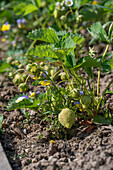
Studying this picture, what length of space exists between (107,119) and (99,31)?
0.51 metres

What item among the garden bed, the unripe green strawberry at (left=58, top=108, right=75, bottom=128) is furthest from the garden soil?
the unripe green strawberry at (left=58, top=108, right=75, bottom=128)

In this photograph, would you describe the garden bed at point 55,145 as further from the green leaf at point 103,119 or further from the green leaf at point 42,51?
the green leaf at point 42,51

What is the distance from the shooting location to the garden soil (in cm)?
121

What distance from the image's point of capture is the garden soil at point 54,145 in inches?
47.4

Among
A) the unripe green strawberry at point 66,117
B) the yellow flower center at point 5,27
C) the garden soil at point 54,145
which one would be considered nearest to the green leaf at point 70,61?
the unripe green strawberry at point 66,117

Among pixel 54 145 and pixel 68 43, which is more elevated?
pixel 68 43

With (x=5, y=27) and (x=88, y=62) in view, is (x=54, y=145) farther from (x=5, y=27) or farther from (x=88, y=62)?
(x=5, y=27)

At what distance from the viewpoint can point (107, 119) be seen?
1471 mm

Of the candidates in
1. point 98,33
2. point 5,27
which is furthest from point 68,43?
point 5,27

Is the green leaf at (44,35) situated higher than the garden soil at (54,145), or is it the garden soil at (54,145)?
the green leaf at (44,35)

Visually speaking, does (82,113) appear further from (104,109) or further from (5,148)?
(5,148)

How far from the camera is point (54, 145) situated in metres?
1.37

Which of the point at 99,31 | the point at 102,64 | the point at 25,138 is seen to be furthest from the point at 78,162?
the point at 99,31

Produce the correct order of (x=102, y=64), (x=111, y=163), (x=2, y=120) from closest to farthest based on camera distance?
(x=111, y=163) < (x=102, y=64) < (x=2, y=120)
